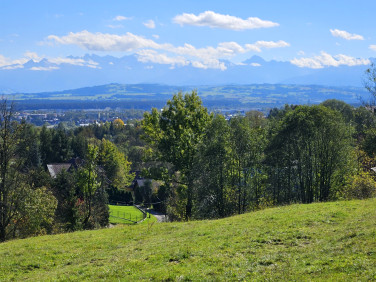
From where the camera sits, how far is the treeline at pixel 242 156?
1334 inches

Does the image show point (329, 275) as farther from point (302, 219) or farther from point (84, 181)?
point (84, 181)

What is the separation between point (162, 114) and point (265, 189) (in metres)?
13.1

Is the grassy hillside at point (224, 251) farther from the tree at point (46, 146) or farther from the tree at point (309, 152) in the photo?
the tree at point (46, 146)

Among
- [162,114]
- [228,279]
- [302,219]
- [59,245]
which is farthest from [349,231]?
[162,114]

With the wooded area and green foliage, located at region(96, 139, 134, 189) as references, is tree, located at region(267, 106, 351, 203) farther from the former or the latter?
green foliage, located at region(96, 139, 134, 189)

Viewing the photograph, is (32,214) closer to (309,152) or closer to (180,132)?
(180,132)

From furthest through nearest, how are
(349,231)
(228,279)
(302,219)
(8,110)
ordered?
(8,110) < (302,219) < (349,231) < (228,279)

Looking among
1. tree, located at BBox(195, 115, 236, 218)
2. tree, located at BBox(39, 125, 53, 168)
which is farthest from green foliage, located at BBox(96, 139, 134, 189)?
tree, located at BBox(195, 115, 236, 218)

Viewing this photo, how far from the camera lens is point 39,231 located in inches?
1300

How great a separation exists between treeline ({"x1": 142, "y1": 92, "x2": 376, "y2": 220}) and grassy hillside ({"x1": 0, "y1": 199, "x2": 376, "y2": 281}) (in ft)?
37.8

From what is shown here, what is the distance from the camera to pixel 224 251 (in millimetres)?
15016

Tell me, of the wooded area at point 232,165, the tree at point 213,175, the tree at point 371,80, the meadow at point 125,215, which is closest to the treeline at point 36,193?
the wooded area at point 232,165

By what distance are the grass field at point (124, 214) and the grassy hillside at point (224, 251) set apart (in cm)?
3767

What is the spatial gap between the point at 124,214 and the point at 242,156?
118 ft
